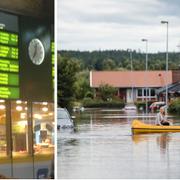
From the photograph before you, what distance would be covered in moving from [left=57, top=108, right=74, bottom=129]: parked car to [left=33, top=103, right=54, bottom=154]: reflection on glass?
3.20 meters

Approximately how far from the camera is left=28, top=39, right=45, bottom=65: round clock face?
21.4 feet

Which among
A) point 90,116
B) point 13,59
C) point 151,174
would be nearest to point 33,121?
point 13,59

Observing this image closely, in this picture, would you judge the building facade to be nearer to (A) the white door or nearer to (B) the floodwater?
(A) the white door

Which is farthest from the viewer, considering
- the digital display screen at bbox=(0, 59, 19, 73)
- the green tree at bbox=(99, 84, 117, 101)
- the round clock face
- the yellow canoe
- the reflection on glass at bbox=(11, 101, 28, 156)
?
the yellow canoe

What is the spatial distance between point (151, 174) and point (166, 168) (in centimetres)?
42

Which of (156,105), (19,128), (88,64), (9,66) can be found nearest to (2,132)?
(19,128)

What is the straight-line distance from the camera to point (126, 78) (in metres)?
8.35

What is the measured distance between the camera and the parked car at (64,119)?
32.9ft

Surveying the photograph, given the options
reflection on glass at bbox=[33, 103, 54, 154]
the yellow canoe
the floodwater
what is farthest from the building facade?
reflection on glass at bbox=[33, 103, 54, 154]

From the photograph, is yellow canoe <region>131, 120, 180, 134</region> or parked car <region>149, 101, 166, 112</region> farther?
yellow canoe <region>131, 120, 180, 134</region>

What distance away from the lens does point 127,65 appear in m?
8.38

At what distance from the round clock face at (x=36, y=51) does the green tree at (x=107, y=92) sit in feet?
6.26

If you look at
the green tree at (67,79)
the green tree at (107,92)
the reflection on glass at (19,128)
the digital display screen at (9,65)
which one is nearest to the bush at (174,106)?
the green tree at (107,92)

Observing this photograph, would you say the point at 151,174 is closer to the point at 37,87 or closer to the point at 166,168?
the point at 166,168
